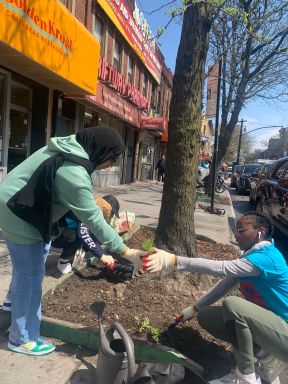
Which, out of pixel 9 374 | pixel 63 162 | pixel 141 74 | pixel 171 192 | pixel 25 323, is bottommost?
pixel 9 374

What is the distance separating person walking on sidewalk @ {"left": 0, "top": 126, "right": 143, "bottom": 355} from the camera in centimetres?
267

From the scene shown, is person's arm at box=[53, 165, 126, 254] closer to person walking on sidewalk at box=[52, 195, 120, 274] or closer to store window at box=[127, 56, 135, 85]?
person walking on sidewalk at box=[52, 195, 120, 274]

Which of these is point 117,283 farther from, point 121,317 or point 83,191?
point 83,191

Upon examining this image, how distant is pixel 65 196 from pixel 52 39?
244 inches

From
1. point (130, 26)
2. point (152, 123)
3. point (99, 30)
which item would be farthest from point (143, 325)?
point (152, 123)

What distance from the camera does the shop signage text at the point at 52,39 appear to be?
6664 mm

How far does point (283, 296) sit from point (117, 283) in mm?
1829

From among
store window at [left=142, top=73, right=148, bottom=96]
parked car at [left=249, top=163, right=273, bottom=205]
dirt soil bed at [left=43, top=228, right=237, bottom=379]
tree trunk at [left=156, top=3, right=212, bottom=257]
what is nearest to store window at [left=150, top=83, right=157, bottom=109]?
store window at [left=142, top=73, right=148, bottom=96]

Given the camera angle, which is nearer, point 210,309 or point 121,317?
point 210,309

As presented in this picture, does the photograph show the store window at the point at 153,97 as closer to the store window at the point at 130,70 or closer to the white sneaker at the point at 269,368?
the store window at the point at 130,70

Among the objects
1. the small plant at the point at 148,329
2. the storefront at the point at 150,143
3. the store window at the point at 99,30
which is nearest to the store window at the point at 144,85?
the storefront at the point at 150,143

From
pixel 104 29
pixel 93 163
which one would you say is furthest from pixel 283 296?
pixel 104 29

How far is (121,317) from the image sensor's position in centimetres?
351

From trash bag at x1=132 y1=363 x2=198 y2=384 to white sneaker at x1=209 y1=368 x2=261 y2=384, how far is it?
28 cm
